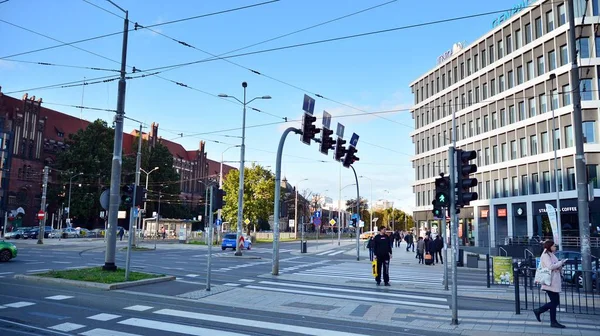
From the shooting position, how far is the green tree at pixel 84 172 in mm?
70438

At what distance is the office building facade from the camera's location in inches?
1512

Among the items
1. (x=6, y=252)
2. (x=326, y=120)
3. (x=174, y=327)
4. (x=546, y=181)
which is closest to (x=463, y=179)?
(x=174, y=327)

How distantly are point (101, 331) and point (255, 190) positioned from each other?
→ 53.2 metres

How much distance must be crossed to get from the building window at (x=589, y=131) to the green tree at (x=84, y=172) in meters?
61.9

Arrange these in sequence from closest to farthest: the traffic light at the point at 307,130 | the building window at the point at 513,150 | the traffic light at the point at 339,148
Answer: the traffic light at the point at 307,130 → the traffic light at the point at 339,148 → the building window at the point at 513,150

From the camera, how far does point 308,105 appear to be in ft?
58.0

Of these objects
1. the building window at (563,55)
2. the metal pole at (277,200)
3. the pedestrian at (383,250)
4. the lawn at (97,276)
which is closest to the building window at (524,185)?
the building window at (563,55)

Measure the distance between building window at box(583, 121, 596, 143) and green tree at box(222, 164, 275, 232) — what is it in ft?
117

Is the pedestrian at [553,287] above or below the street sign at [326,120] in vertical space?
below

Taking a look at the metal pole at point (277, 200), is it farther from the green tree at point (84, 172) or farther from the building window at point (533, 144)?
the green tree at point (84, 172)

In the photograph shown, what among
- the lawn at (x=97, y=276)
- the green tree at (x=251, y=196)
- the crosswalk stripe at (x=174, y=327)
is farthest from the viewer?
the green tree at (x=251, y=196)

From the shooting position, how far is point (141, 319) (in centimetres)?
908

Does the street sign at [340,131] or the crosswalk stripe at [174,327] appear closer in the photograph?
the crosswalk stripe at [174,327]

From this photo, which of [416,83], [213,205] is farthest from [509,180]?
[213,205]
